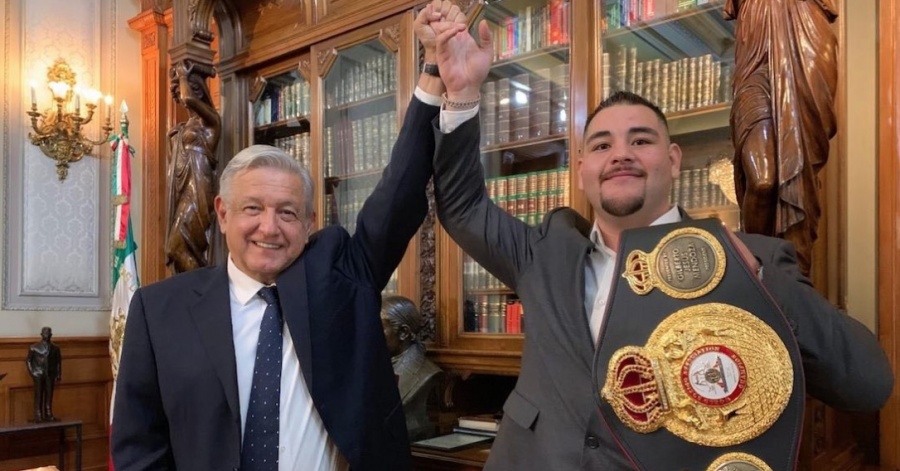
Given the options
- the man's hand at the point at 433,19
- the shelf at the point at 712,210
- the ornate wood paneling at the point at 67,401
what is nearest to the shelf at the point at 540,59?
the shelf at the point at 712,210

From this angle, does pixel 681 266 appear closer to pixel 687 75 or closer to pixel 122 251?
pixel 687 75

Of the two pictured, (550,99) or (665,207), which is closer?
(665,207)

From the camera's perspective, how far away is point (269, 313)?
1.38m

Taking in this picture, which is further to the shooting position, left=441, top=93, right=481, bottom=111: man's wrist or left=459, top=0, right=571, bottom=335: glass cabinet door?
left=459, top=0, right=571, bottom=335: glass cabinet door

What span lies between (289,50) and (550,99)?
50.2 inches

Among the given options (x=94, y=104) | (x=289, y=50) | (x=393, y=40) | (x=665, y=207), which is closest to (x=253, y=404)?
(x=665, y=207)

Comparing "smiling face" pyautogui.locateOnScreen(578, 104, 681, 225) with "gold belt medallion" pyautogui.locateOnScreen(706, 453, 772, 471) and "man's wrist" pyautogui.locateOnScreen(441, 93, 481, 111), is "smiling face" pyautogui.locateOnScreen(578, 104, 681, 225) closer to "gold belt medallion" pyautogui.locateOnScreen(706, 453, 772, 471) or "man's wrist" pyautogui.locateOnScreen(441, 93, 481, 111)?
"man's wrist" pyautogui.locateOnScreen(441, 93, 481, 111)

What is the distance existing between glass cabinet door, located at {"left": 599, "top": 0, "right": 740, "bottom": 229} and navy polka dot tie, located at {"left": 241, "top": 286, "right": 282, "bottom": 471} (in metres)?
1.44

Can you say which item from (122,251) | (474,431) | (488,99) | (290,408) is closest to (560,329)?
(290,408)

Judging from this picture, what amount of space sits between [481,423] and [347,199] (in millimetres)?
1187

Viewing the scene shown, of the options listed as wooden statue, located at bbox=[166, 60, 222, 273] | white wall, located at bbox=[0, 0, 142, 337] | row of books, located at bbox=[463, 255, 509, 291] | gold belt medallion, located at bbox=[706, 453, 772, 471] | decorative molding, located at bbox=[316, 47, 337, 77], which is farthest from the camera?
white wall, located at bbox=[0, 0, 142, 337]

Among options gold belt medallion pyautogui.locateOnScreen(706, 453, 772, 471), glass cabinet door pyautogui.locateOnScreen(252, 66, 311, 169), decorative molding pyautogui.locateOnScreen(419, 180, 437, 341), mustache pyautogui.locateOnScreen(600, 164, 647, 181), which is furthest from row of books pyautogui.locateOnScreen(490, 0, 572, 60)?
gold belt medallion pyautogui.locateOnScreen(706, 453, 772, 471)

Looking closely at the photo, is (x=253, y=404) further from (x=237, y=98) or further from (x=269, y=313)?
(x=237, y=98)

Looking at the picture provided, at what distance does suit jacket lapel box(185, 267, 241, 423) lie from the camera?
4.26 feet
